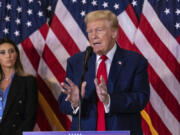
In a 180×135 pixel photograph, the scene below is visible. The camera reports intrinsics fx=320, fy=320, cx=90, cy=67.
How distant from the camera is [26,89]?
119 inches

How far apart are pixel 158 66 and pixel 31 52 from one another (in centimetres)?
129

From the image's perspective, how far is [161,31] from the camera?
3047 mm

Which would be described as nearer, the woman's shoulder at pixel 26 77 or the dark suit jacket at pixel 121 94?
the dark suit jacket at pixel 121 94

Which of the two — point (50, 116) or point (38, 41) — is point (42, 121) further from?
point (38, 41)

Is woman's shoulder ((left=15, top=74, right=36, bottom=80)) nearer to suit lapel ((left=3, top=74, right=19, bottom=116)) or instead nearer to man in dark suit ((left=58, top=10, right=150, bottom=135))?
suit lapel ((left=3, top=74, right=19, bottom=116))

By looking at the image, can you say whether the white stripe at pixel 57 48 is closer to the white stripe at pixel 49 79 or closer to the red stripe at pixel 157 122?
the white stripe at pixel 49 79

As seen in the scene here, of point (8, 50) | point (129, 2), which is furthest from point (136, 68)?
point (8, 50)

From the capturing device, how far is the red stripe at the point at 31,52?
3.29 meters

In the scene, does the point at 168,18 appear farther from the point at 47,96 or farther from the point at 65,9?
the point at 47,96

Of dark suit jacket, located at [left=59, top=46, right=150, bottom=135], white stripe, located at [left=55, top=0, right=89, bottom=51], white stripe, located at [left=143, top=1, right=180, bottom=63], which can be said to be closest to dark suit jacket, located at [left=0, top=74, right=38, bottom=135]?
white stripe, located at [left=55, top=0, right=89, bottom=51]

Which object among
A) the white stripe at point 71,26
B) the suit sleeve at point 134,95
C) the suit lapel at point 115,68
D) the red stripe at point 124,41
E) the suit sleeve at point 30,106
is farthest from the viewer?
the white stripe at point 71,26

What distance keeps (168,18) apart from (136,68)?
1140 millimetres

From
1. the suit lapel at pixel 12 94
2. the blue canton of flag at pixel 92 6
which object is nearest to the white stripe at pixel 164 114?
the blue canton of flag at pixel 92 6

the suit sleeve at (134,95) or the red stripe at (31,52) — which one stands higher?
the red stripe at (31,52)
